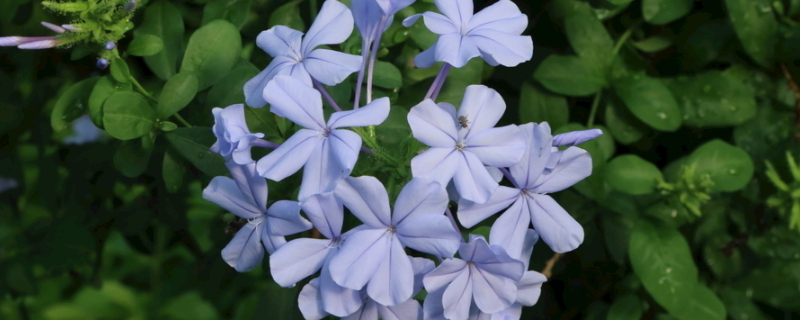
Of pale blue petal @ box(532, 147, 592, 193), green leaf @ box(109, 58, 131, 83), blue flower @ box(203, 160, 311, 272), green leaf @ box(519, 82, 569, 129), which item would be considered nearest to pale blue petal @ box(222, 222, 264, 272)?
blue flower @ box(203, 160, 311, 272)

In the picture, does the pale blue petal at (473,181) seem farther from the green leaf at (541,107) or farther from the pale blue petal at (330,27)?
the green leaf at (541,107)

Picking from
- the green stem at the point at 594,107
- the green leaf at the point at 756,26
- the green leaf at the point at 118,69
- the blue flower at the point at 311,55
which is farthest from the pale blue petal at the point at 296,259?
the green leaf at the point at 756,26

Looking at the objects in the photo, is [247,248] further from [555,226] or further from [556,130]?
[556,130]

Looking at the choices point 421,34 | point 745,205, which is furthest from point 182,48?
point 745,205

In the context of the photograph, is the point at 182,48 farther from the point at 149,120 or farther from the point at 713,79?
the point at 713,79

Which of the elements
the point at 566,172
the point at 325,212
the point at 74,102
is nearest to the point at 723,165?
the point at 566,172

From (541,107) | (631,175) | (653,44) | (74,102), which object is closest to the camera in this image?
(74,102)
